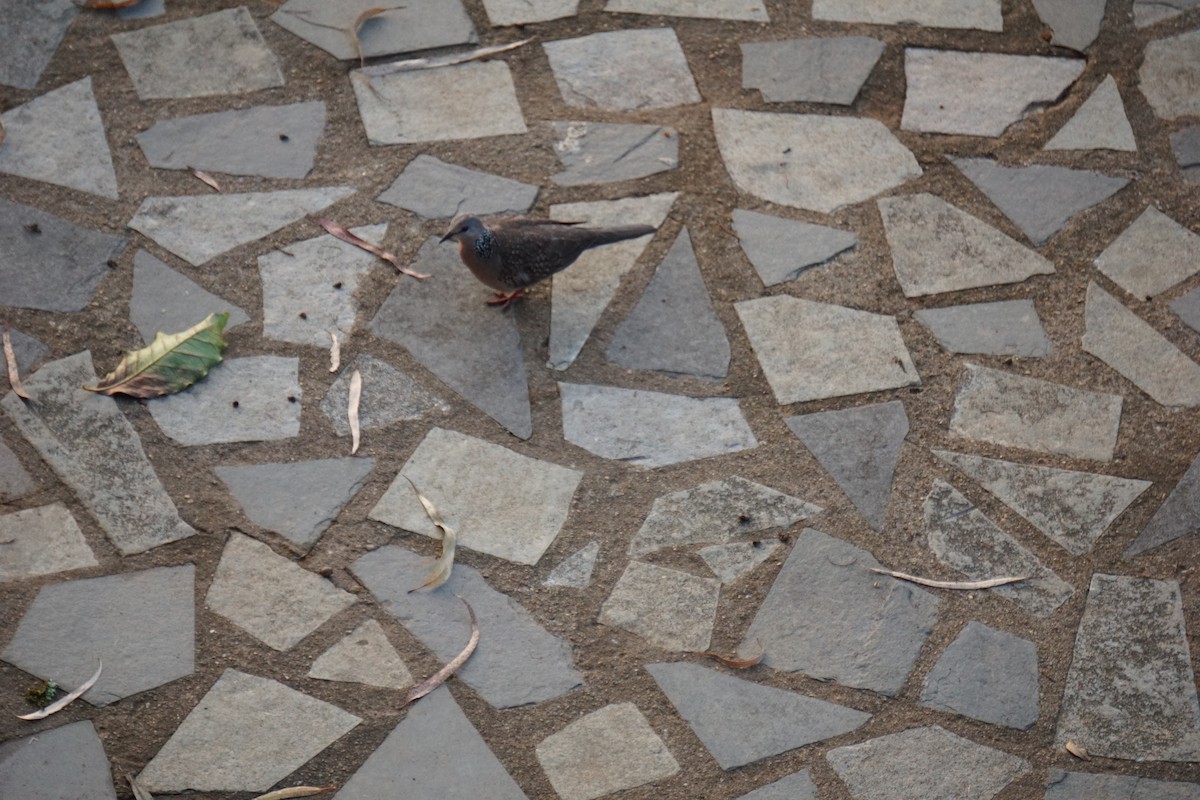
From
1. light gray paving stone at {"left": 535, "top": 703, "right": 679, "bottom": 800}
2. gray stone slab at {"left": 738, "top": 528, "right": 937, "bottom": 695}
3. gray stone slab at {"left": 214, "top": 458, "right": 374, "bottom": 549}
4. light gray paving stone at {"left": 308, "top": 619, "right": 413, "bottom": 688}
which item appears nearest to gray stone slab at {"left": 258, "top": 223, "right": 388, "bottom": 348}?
gray stone slab at {"left": 214, "top": 458, "right": 374, "bottom": 549}

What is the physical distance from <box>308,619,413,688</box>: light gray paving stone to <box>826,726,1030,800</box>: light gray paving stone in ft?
3.72

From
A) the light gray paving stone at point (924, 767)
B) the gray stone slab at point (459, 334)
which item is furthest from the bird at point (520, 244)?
the light gray paving stone at point (924, 767)

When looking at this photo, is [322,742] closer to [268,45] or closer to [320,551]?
[320,551]

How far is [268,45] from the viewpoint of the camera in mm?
4473

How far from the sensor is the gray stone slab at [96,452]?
3219 millimetres

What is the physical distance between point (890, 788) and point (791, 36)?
2987 mm

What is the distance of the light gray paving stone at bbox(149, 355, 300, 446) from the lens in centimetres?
343

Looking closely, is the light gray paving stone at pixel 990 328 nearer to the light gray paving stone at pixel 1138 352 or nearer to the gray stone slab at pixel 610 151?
the light gray paving stone at pixel 1138 352

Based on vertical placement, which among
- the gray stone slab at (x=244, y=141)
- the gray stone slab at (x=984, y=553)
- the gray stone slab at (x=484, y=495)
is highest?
the gray stone slab at (x=244, y=141)

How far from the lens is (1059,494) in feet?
11.6

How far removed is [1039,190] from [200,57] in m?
3.14

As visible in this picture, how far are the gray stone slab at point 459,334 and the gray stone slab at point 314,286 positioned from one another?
0.43 ft

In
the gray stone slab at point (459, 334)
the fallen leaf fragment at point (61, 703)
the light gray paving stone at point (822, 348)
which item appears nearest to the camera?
the fallen leaf fragment at point (61, 703)

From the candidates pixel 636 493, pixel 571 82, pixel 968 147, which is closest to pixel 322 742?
pixel 636 493
